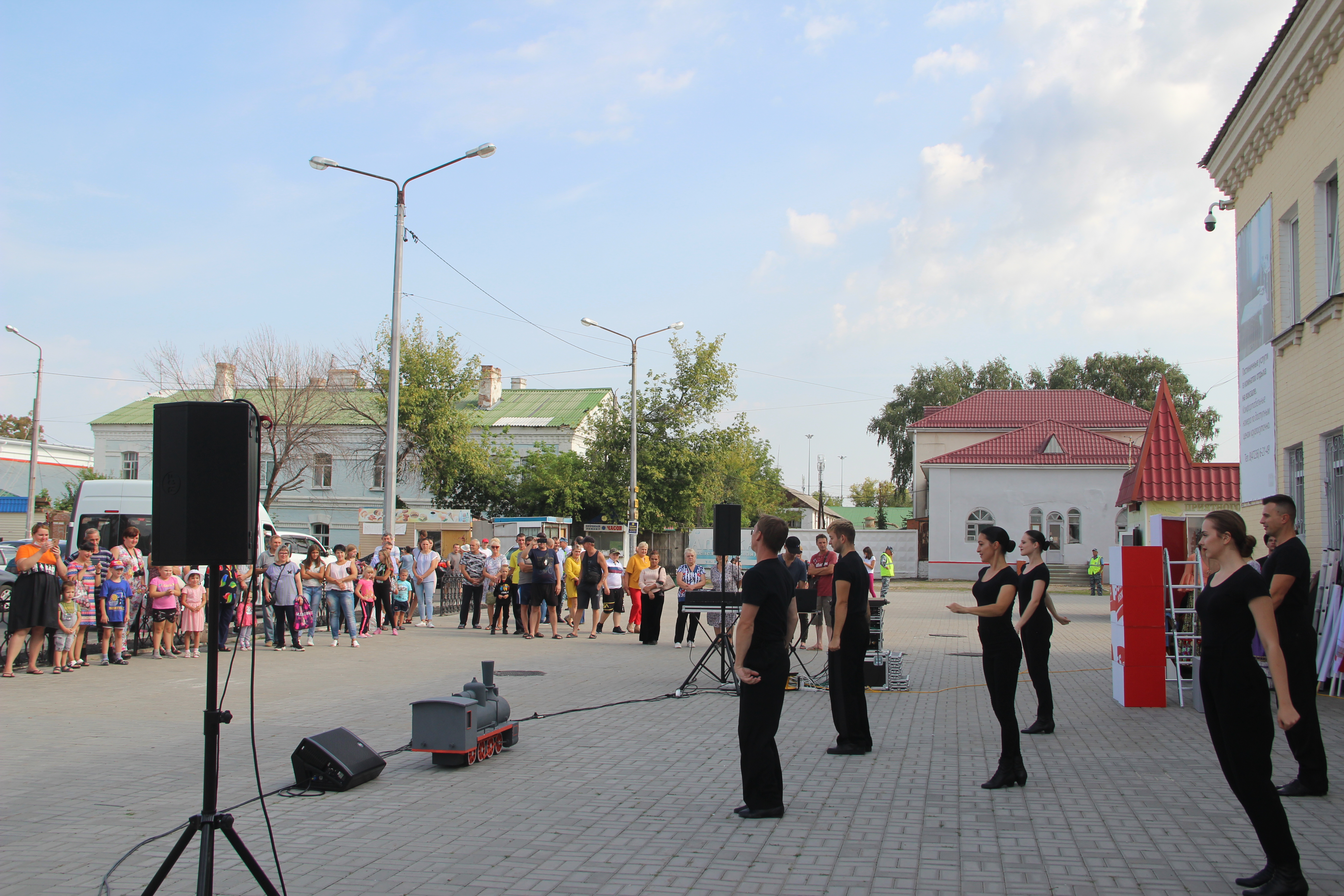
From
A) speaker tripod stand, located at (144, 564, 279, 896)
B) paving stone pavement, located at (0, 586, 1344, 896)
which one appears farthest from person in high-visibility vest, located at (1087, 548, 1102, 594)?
speaker tripod stand, located at (144, 564, 279, 896)

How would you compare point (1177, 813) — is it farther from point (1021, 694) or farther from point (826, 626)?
point (826, 626)

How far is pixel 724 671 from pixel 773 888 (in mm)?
7095

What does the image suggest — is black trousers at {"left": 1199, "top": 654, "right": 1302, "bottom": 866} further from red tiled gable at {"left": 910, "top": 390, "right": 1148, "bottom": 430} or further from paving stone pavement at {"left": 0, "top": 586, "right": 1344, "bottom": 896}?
red tiled gable at {"left": 910, "top": 390, "right": 1148, "bottom": 430}

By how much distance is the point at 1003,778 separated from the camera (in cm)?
696

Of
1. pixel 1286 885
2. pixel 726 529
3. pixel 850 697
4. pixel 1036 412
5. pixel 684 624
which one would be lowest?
pixel 684 624

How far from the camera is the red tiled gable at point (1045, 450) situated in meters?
47.3

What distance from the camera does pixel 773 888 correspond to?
4.89m

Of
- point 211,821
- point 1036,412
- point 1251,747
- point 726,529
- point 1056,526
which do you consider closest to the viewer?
point 211,821

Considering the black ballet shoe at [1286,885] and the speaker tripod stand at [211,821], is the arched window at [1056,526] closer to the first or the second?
the black ballet shoe at [1286,885]

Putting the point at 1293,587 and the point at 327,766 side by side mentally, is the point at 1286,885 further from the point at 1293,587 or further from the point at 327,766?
the point at 327,766

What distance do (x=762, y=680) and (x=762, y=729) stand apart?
30 centimetres

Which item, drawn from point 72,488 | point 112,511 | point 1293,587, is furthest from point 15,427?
point 1293,587

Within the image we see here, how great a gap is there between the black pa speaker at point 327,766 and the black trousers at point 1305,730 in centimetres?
625

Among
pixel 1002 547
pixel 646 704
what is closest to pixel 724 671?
pixel 646 704
